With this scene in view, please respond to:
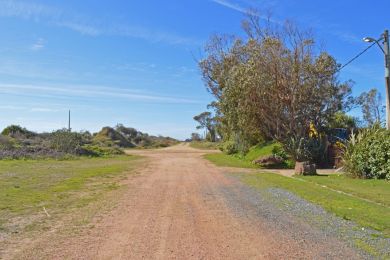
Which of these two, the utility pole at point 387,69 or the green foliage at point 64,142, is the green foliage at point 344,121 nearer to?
the utility pole at point 387,69

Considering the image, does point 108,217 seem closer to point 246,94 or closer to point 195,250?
point 195,250

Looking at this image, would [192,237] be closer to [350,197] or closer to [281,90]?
[350,197]

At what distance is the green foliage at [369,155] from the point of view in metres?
18.0

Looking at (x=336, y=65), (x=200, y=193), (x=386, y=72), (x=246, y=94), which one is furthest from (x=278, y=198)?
(x=336, y=65)

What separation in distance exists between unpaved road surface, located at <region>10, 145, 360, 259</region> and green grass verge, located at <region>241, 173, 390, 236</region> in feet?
4.64

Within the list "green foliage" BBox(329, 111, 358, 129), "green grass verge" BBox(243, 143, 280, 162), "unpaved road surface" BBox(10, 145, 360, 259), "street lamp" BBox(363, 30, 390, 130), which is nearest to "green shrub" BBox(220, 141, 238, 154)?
"green grass verge" BBox(243, 143, 280, 162)

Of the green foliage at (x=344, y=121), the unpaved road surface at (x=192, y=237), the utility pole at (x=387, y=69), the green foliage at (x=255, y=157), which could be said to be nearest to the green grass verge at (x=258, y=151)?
the green foliage at (x=255, y=157)

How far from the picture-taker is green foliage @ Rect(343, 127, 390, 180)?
59.2ft

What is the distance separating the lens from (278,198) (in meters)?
13.0

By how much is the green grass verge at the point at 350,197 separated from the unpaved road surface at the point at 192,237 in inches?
55.7

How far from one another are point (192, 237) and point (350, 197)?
6.90 meters

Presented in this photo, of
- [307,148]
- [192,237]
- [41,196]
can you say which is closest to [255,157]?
[307,148]

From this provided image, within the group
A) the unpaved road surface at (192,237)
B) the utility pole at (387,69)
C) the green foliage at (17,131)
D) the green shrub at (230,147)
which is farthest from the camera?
the green foliage at (17,131)

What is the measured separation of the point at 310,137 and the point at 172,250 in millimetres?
21500
